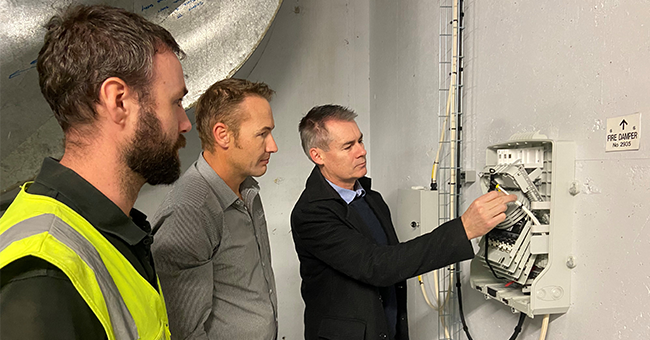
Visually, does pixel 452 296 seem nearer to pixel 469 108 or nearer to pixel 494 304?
pixel 494 304

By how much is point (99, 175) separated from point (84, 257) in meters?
0.15

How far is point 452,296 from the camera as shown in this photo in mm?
1375

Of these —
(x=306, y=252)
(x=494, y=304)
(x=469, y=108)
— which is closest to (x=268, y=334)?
(x=306, y=252)

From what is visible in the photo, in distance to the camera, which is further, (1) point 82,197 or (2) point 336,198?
(2) point 336,198

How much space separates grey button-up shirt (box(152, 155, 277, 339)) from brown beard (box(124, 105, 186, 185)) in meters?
0.27

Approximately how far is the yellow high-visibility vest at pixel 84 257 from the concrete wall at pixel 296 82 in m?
1.56

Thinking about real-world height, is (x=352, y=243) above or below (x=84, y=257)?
below

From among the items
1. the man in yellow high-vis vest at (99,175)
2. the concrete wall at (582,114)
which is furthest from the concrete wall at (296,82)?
the man in yellow high-vis vest at (99,175)

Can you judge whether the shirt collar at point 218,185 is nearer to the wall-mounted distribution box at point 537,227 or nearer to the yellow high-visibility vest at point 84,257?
the yellow high-visibility vest at point 84,257

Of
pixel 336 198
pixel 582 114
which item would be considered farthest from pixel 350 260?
pixel 582 114

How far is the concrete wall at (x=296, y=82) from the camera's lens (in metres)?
2.11

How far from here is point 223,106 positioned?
111 cm

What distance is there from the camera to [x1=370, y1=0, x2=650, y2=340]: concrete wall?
71 cm

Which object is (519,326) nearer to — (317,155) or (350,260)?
(350,260)
